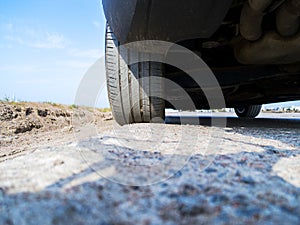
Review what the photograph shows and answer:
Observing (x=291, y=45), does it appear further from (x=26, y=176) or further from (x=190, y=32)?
(x=26, y=176)

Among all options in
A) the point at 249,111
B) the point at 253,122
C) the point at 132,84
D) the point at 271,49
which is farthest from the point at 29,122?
the point at 249,111

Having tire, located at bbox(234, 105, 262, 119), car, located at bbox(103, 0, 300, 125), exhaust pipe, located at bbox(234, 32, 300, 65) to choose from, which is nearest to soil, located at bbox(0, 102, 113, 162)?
car, located at bbox(103, 0, 300, 125)

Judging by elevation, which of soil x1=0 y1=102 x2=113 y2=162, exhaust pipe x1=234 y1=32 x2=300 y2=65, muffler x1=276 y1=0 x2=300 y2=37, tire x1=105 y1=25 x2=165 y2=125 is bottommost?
soil x1=0 y1=102 x2=113 y2=162

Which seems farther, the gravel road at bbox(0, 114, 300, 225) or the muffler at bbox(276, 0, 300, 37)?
the muffler at bbox(276, 0, 300, 37)

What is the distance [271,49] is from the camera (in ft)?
3.82

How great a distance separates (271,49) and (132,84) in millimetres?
784

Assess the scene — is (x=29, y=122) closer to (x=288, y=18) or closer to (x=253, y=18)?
(x=253, y=18)

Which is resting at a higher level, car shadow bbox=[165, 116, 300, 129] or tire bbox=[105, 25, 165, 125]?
tire bbox=[105, 25, 165, 125]

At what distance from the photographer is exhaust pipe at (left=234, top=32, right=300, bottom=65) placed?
3.66ft

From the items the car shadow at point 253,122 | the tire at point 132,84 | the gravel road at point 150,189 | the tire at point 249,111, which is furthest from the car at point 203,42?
the tire at point 249,111

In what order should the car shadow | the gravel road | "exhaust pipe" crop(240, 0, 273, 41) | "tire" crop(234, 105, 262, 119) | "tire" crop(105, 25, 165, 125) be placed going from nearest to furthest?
the gravel road < "exhaust pipe" crop(240, 0, 273, 41) < "tire" crop(105, 25, 165, 125) < the car shadow < "tire" crop(234, 105, 262, 119)

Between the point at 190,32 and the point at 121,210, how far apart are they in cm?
86

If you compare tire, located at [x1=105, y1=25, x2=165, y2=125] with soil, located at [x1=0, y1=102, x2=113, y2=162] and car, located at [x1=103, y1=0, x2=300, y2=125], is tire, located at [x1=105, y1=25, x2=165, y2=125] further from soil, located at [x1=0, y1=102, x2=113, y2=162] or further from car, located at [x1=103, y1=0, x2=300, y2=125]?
soil, located at [x1=0, y1=102, x2=113, y2=162]

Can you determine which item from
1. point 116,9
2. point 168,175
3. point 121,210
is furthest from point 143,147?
point 116,9
